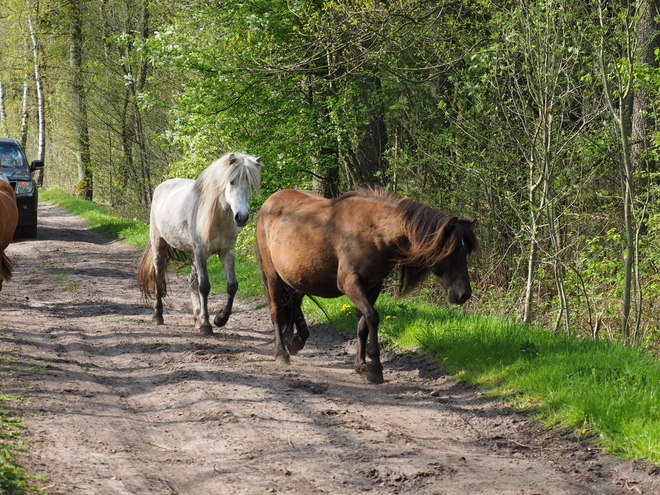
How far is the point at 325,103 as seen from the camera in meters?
12.6

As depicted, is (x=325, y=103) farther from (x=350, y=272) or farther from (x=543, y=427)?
(x=543, y=427)

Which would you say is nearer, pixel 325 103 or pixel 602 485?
pixel 602 485

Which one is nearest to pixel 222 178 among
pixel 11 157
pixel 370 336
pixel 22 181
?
pixel 370 336

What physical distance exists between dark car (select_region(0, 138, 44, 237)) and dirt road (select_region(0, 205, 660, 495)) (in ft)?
30.5

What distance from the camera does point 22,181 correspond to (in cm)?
1725

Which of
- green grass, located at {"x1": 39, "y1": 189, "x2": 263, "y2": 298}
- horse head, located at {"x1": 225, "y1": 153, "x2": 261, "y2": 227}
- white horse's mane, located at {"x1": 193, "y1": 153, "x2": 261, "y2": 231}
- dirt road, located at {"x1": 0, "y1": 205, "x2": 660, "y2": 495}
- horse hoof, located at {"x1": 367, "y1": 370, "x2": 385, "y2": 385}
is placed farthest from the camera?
green grass, located at {"x1": 39, "y1": 189, "x2": 263, "y2": 298}

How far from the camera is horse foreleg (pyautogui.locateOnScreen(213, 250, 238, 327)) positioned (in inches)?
334

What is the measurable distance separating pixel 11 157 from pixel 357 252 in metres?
14.5

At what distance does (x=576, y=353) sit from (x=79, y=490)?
14.4 feet

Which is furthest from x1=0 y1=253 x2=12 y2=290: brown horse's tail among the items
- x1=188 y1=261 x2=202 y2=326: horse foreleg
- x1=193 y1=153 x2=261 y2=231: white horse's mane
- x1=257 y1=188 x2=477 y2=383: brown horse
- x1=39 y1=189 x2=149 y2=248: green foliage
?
x1=39 y1=189 x2=149 y2=248: green foliage

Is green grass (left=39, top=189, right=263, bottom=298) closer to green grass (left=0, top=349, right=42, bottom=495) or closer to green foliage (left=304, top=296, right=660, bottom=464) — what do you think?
green foliage (left=304, top=296, right=660, bottom=464)

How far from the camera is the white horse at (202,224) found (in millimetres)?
8180

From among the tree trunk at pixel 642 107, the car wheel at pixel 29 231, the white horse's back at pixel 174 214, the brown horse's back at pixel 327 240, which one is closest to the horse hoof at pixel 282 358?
the brown horse's back at pixel 327 240

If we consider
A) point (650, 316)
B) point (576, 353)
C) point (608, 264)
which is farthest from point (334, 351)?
point (650, 316)
